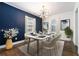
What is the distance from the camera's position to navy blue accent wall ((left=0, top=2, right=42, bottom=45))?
187cm

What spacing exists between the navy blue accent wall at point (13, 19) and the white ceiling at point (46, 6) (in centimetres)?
10

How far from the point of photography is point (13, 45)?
1949mm

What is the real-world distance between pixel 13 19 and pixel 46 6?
78 cm

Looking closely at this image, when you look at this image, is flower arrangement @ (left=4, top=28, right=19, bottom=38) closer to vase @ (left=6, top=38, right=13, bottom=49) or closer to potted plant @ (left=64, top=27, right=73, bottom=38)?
vase @ (left=6, top=38, right=13, bottom=49)

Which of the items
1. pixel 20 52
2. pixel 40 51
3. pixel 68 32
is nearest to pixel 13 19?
pixel 20 52

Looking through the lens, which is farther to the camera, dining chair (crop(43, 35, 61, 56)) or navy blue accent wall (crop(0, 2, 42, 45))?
dining chair (crop(43, 35, 61, 56))

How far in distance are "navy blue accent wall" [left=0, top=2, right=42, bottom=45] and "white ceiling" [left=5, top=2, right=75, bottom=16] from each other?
0.10 m

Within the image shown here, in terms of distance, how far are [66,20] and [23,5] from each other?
3.34ft

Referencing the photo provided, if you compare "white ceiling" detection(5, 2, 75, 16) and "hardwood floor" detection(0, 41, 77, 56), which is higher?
"white ceiling" detection(5, 2, 75, 16)

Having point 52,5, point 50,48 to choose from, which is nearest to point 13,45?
point 50,48

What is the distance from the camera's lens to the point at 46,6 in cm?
192

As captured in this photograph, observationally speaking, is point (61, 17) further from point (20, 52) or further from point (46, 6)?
point (20, 52)

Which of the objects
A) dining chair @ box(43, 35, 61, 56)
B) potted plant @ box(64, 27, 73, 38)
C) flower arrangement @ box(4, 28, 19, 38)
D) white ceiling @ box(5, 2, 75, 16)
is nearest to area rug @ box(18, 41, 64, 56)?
dining chair @ box(43, 35, 61, 56)

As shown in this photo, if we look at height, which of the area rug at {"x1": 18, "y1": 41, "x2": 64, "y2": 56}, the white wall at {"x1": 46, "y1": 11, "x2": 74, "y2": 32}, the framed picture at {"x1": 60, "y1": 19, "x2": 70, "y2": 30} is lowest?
the area rug at {"x1": 18, "y1": 41, "x2": 64, "y2": 56}
